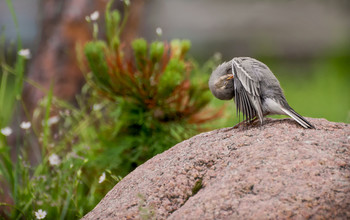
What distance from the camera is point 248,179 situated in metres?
1.83

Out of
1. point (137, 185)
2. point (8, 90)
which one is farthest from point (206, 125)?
point (8, 90)

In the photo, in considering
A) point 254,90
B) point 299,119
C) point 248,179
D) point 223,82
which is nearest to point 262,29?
point 223,82

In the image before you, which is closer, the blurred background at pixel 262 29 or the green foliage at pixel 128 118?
the green foliage at pixel 128 118

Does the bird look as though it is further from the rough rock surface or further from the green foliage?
the green foliage

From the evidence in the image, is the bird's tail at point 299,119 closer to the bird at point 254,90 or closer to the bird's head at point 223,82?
the bird at point 254,90

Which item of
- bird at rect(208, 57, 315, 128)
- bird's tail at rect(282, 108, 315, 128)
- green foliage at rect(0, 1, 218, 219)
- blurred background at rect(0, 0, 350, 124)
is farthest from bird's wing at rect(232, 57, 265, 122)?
blurred background at rect(0, 0, 350, 124)

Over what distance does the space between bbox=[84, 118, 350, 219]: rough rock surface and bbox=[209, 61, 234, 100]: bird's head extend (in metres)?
0.25

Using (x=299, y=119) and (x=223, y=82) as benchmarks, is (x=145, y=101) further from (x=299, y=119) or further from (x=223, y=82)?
(x=299, y=119)

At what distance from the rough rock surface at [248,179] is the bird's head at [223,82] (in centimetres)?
25

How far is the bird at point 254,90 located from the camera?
90.3 inches

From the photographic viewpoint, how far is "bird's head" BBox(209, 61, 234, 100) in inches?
96.1

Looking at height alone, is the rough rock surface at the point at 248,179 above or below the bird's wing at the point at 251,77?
below

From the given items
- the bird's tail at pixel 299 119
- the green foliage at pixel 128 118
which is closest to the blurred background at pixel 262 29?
the green foliage at pixel 128 118

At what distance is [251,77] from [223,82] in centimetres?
19
